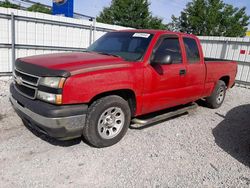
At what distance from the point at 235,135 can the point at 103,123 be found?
277 centimetres

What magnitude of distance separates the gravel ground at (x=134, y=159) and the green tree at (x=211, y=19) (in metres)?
23.2

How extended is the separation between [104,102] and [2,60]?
546cm

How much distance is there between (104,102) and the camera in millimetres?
3314

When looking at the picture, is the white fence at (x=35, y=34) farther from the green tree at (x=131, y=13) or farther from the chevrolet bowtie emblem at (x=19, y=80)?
the green tree at (x=131, y=13)

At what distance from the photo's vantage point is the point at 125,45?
418 centimetres

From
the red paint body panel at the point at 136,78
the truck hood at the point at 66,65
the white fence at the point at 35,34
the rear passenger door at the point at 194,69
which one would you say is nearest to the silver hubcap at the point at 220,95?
the red paint body panel at the point at 136,78

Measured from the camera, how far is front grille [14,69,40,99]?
311cm

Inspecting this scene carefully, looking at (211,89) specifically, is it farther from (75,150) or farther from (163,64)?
(75,150)

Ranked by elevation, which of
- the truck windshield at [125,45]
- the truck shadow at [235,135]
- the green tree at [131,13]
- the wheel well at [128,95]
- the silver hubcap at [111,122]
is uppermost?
the green tree at [131,13]

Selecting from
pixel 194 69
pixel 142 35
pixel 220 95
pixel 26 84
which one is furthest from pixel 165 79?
pixel 220 95

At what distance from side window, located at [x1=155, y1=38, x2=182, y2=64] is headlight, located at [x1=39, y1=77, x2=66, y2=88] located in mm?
1921

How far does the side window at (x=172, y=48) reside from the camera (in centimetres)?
412

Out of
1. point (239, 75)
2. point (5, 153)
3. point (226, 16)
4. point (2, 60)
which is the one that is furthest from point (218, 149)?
point (226, 16)

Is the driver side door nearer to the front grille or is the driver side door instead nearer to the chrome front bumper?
the chrome front bumper
